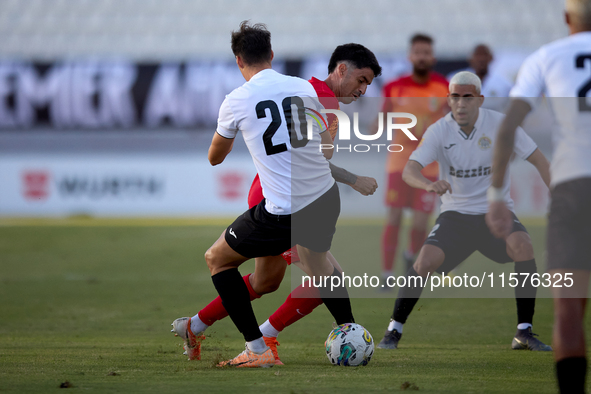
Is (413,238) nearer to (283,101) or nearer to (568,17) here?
(283,101)

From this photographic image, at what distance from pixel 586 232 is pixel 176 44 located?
62.2ft

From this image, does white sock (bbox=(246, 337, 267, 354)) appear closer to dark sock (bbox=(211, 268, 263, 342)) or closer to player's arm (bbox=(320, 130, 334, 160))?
dark sock (bbox=(211, 268, 263, 342))

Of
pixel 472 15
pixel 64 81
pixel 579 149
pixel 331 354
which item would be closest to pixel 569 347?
pixel 579 149

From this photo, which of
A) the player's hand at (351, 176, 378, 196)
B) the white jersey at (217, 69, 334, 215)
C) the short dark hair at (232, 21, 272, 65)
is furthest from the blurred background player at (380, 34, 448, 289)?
the short dark hair at (232, 21, 272, 65)

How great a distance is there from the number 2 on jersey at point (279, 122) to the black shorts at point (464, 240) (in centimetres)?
147

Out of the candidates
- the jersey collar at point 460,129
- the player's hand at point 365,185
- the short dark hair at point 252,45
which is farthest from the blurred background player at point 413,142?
the short dark hair at point 252,45

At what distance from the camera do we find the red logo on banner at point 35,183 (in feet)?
49.4

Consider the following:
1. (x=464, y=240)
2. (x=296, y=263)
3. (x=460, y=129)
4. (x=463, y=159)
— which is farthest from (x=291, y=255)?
(x=460, y=129)

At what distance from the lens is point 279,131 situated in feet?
12.2

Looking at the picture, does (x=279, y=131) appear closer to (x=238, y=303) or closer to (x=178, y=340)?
(x=238, y=303)

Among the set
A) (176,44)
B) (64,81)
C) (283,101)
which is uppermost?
(176,44)

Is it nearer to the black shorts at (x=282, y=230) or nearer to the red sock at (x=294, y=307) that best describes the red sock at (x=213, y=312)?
the red sock at (x=294, y=307)

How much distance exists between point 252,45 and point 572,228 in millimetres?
2019

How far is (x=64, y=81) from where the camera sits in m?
17.2
